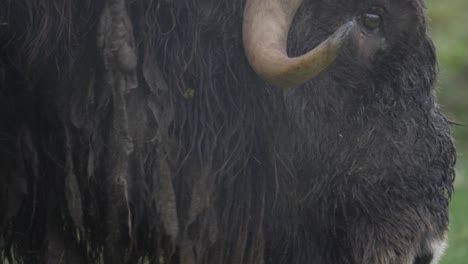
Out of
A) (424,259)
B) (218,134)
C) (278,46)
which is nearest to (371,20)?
(278,46)

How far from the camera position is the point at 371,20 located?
3.64 meters

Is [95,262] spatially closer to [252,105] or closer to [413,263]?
[252,105]

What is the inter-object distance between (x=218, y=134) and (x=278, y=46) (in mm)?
425

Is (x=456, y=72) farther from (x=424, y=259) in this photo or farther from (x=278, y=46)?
(x=278, y=46)

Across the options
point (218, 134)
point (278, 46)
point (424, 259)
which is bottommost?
point (424, 259)

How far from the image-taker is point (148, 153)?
3484 millimetres

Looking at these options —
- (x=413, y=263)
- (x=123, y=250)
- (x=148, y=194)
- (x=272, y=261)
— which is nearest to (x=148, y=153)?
(x=148, y=194)

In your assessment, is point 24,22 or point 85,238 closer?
point 24,22

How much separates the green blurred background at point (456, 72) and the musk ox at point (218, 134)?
4.27m

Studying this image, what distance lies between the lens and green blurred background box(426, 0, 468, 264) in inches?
347

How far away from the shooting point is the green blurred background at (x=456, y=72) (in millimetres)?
8820

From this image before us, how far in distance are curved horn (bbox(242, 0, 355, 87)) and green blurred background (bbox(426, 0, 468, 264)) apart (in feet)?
15.6

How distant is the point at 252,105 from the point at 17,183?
0.82 meters

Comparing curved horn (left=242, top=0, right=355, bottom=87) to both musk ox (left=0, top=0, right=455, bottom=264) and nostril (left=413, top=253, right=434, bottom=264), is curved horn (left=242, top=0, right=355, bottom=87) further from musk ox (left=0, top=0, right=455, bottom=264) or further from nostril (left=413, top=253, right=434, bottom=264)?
nostril (left=413, top=253, right=434, bottom=264)
